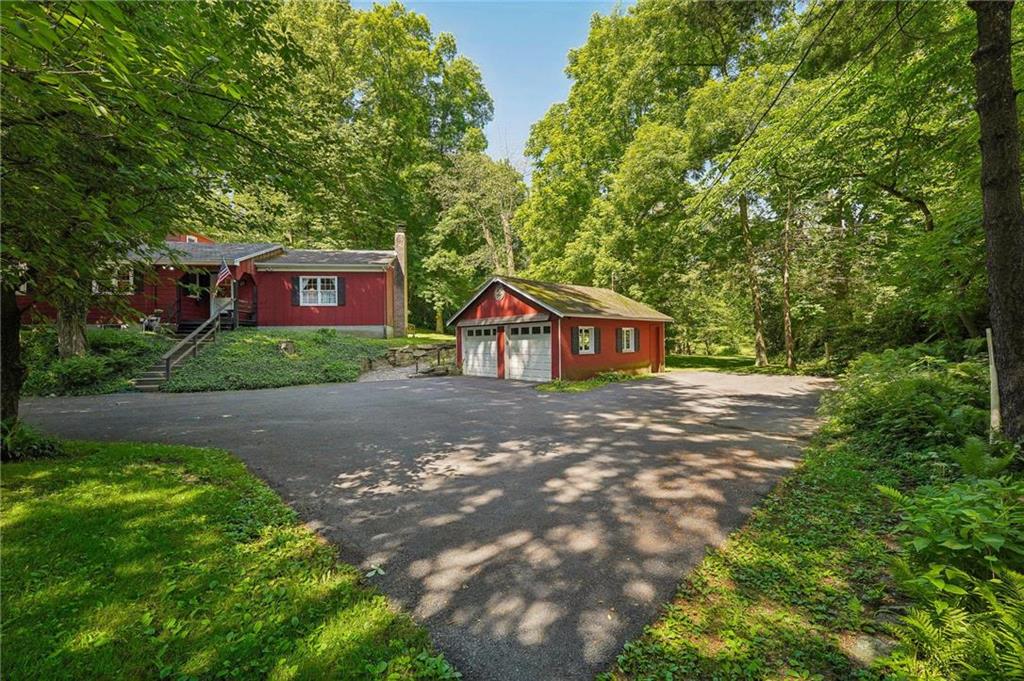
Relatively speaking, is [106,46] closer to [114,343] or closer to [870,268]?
[114,343]

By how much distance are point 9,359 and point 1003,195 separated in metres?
11.4

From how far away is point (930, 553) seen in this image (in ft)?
8.55

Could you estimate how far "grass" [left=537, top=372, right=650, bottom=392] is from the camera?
13609 mm

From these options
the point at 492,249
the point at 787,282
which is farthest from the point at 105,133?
the point at 492,249

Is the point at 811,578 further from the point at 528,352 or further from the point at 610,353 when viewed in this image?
the point at 610,353

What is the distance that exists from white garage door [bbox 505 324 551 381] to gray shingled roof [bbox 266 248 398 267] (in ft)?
29.9

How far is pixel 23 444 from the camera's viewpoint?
5.12 meters

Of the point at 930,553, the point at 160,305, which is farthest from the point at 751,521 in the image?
the point at 160,305

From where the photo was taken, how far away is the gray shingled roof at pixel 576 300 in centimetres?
1550

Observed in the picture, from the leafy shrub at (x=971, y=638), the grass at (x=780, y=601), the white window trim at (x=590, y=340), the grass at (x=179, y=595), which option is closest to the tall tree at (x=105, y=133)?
the grass at (x=179, y=595)

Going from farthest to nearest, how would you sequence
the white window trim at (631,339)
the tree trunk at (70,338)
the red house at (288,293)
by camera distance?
the red house at (288,293) < the white window trim at (631,339) < the tree trunk at (70,338)

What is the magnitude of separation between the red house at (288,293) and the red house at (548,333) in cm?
562

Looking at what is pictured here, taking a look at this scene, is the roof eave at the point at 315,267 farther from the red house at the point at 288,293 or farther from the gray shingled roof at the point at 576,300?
the gray shingled roof at the point at 576,300

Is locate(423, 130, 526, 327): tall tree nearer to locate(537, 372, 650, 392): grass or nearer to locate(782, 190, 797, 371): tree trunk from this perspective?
locate(537, 372, 650, 392): grass
